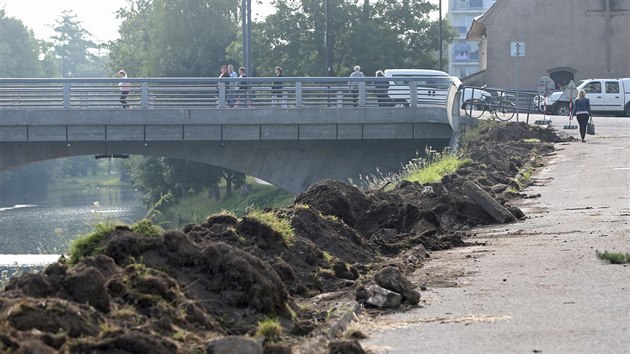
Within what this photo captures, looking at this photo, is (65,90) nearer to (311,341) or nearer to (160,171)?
(311,341)

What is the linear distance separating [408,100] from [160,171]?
35886 mm

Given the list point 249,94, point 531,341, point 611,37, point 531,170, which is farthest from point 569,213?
point 611,37

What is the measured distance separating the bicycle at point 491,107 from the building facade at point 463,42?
349 ft

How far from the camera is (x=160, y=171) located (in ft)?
237

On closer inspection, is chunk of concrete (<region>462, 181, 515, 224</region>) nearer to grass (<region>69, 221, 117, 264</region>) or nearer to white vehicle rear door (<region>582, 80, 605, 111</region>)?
grass (<region>69, 221, 117, 264</region>)

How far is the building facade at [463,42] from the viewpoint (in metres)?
146

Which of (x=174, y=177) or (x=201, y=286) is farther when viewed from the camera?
(x=174, y=177)

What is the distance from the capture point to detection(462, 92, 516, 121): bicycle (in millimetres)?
37031

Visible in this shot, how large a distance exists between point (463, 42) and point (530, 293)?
136 m

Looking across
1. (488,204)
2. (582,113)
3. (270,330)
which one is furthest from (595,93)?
(270,330)

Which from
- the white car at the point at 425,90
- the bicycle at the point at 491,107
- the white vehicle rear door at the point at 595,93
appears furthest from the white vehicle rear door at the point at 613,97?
the white car at the point at 425,90

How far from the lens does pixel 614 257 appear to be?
43.5 ft

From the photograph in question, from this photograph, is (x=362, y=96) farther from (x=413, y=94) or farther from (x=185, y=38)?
(x=185, y=38)

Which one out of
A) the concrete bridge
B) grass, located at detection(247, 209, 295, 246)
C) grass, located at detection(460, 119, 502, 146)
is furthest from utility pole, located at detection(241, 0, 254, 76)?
grass, located at detection(247, 209, 295, 246)
